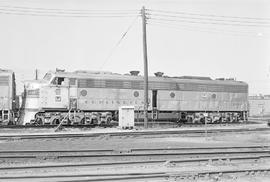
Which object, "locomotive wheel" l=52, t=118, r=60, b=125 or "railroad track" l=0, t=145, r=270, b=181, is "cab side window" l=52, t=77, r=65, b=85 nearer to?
"locomotive wheel" l=52, t=118, r=60, b=125

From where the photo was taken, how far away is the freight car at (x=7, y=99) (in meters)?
25.5

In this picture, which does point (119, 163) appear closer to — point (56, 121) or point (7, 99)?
point (56, 121)

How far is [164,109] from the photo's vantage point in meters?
29.9

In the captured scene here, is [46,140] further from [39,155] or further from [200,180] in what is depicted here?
[200,180]

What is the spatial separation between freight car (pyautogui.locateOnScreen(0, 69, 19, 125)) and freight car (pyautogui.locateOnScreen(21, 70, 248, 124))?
39.3 inches

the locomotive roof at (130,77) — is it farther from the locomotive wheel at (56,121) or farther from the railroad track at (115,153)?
the railroad track at (115,153)

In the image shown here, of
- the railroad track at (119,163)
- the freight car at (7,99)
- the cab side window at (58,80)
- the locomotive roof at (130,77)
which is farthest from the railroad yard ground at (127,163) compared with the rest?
the locomotive roof at (130,77)

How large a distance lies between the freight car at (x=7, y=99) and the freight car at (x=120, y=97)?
998 mm

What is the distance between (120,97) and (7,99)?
8.47m

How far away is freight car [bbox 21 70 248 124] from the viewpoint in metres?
25.7

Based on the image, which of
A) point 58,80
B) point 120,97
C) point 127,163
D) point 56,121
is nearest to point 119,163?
point 127,163

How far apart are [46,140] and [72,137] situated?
166cm

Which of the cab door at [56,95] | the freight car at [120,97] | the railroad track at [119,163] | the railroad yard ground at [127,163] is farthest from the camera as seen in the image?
the freight car at [120,97]

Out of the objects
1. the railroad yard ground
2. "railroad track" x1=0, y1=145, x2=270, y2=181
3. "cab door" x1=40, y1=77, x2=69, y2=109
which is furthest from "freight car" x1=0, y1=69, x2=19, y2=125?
"railroad track" x1=0, y1=145, x2=270, y2=181
